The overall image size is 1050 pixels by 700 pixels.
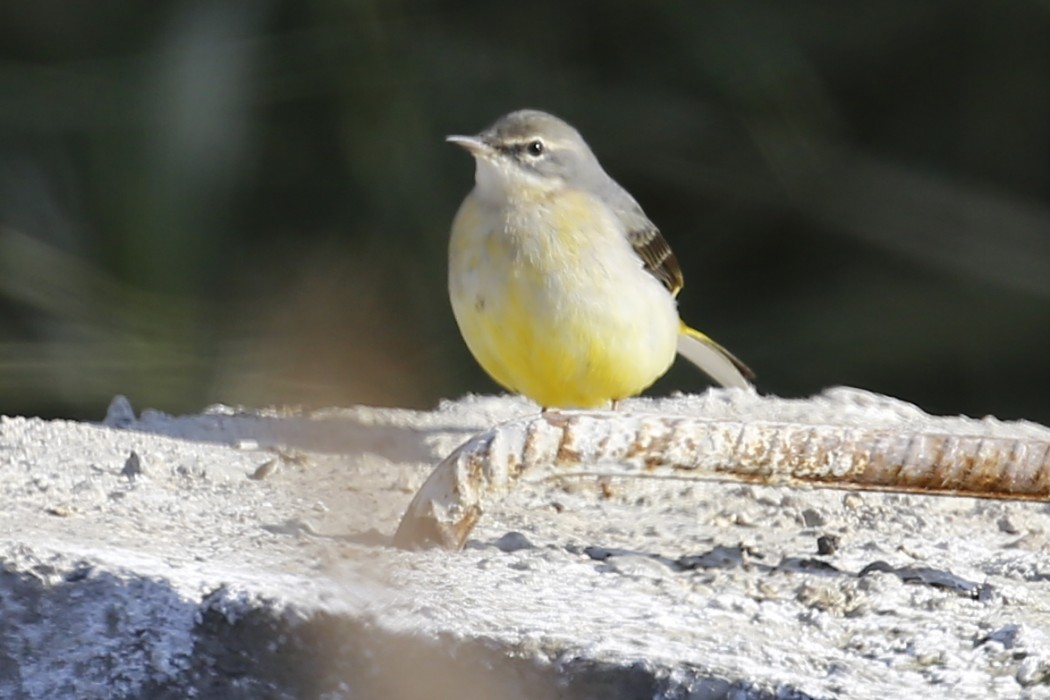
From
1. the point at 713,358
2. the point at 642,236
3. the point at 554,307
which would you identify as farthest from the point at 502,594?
the point at 713,358

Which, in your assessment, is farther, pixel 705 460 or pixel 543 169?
pixel 543 169

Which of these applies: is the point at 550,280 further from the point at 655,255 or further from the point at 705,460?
the point at 705,460

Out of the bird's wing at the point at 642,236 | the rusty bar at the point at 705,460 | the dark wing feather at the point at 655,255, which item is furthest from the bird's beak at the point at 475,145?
the rusty bar at the point at 705,460

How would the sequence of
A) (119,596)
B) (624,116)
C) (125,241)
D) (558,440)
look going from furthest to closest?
(624,116) → (125,241) → (558,440) → (119,596)

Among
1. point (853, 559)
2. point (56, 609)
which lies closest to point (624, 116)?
point (853, 559)

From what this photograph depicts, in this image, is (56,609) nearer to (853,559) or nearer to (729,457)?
(729,457)

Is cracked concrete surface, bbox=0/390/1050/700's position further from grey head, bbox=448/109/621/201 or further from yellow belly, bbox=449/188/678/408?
grey head, bbox=448/109/621/201
